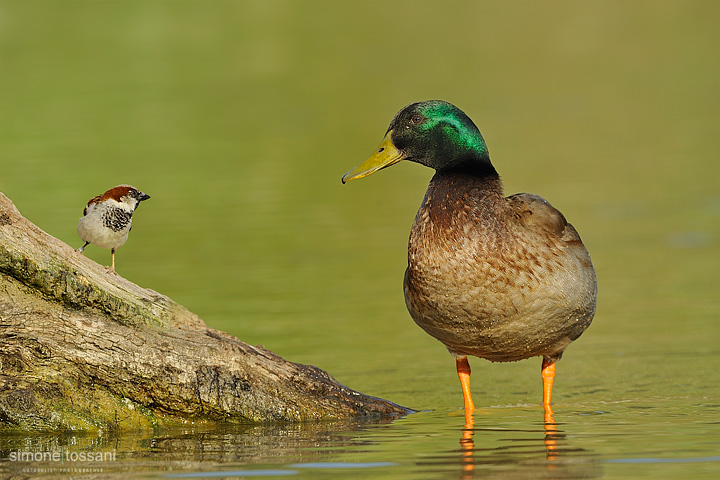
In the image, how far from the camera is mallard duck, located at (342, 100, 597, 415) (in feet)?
23.4

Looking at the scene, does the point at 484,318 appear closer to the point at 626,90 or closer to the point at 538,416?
the point at 538,416

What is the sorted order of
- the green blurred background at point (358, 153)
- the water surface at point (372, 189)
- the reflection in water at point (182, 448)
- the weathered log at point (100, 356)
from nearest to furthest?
the reflection in water at point (182, 448), the water surface at point (372, 189), the weathered log at point (100, 356), the green blurred background at point (358, 153)

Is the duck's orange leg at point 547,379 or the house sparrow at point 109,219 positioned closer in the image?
the house sparrow at point 109,219

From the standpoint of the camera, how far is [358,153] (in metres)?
22.7

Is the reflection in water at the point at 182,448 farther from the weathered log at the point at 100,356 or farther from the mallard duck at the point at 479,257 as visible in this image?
the mallard duck at the point at 479,257

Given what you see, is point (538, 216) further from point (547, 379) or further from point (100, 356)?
point (100, 356)

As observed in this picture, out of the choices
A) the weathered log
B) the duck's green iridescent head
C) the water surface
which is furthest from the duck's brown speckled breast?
the weathered log

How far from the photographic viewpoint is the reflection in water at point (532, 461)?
5.82 metres

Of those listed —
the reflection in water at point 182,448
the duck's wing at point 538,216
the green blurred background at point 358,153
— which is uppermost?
the green blurred background at point 358,153

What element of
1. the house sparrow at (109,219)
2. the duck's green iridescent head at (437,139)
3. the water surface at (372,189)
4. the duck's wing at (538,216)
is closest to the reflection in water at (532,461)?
the water surface at (372,189)

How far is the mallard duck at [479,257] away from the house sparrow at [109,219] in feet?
4.40

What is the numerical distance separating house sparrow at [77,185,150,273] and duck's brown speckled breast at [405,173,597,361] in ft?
5.54

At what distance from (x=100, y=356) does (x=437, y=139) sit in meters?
2.33

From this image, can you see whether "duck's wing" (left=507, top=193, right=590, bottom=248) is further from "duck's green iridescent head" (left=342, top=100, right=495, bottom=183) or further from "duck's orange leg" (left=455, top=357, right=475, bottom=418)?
"duck's orange leg" (left=455, top=357, right=475, bottom=418)
